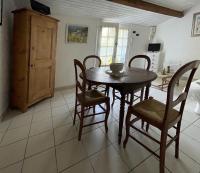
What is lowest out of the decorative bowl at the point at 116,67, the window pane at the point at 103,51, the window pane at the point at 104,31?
the decorative bowl at the point at 116,67

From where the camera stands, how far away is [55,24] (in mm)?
3047

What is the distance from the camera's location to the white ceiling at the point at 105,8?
10.6ft

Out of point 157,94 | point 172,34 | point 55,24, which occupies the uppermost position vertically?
point 172,34

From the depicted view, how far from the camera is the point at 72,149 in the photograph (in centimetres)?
183

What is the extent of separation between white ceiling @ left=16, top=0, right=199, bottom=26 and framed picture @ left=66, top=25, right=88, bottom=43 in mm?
296

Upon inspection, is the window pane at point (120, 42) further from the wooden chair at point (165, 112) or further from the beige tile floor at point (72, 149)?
the wooden chair at point (165, 112)

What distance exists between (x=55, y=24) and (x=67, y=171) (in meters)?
2.54

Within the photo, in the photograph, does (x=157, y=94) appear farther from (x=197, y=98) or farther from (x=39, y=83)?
(x=39, y=83)

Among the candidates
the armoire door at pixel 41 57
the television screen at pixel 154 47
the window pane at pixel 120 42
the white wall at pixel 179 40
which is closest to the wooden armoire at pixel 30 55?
the armoire door at pixel 41 57

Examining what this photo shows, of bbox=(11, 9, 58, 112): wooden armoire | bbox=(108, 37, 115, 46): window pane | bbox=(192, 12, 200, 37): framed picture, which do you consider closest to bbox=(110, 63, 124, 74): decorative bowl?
bbox=(11, 9, 58, 112): wooden armoire

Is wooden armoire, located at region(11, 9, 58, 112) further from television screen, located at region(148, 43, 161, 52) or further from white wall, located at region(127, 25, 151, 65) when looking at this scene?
television screen, located at region(148, 43, 161, 52)

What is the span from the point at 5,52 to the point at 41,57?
56 centimetres

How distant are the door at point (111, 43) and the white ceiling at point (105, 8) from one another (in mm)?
269

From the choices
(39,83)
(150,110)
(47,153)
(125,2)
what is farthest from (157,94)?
(47,153)
